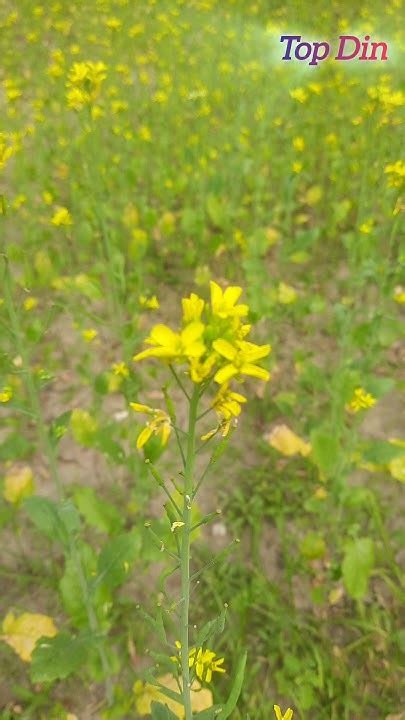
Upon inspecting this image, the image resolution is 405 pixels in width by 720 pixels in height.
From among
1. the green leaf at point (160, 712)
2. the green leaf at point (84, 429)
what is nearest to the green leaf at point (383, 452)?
the green leaf at point (84, 429)

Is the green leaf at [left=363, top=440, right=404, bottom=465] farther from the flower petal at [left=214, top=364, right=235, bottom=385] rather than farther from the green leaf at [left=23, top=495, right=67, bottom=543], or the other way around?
the flower petal at [left=214, top=364, right=235, bottom=385]

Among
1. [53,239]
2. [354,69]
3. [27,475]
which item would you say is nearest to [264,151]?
[53,239]

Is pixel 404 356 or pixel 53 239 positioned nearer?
pixel 404 356

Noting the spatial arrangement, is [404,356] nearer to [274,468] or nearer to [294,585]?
[274,468]

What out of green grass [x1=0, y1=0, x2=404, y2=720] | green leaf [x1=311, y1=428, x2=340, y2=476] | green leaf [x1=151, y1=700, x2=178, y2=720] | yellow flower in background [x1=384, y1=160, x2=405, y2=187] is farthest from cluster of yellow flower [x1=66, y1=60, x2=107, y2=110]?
green leaf [x1=151, y1=700, x2=178, y2=720]

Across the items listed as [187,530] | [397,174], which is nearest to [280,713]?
[187,530]

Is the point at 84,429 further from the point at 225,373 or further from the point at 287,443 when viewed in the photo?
the point at 225,373
